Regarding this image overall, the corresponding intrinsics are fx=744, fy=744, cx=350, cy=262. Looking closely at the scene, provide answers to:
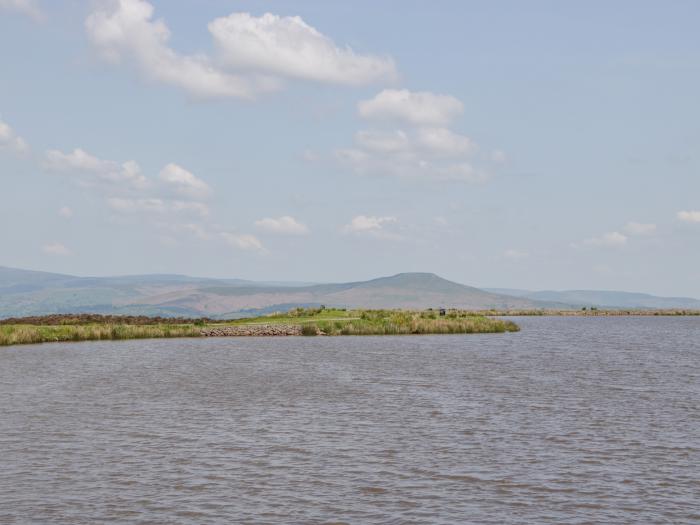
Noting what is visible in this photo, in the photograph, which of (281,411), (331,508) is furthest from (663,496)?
(281,411)

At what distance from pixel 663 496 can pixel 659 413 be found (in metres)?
14.1

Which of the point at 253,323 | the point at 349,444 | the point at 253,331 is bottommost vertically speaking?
the point at 349,444

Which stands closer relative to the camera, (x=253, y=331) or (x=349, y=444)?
(x=349, y=444)

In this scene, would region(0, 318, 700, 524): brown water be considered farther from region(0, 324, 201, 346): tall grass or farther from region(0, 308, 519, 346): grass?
region(0, 308, 519, 346): grass

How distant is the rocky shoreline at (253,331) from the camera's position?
87.7 metres

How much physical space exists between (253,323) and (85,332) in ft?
82.6

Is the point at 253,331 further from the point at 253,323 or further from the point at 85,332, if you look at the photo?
the point at 85,332

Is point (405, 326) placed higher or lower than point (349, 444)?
higher

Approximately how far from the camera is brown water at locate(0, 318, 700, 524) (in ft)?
60.4

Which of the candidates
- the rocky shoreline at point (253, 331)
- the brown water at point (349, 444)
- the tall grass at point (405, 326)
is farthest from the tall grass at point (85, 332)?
the brown water at point (349, 444)

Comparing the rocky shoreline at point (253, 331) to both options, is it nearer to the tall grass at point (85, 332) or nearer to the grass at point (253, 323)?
the grass at point (253, 323)

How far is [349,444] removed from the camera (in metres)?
25.8

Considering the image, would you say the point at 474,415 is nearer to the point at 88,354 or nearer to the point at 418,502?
the point at 418,502

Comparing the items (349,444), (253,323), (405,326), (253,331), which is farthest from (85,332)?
(349,444)
